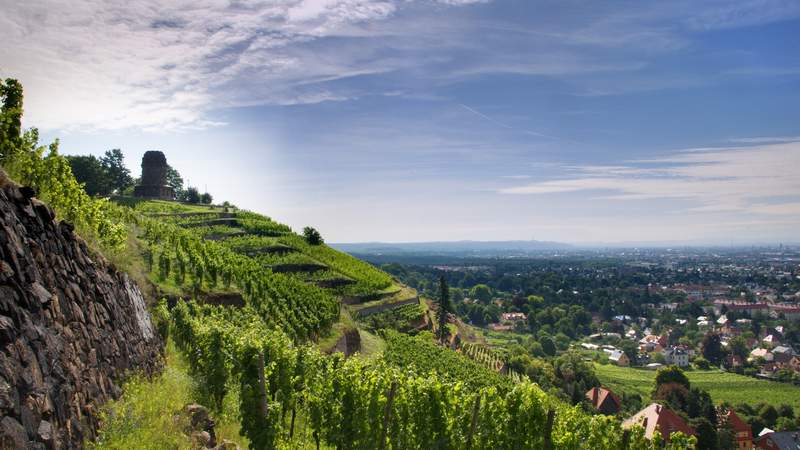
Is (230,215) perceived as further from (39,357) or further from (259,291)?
(39,357)

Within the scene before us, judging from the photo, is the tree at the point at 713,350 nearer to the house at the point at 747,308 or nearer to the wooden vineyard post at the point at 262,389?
the house at the point at 747,308

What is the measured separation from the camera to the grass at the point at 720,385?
261 feet

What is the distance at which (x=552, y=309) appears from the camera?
160875 mm

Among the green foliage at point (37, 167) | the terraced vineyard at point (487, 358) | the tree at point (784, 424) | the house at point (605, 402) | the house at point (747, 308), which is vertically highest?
the green foliage at point (37, 167)

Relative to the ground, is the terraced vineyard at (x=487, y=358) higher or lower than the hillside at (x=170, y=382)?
lower

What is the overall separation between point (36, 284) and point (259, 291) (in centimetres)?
2217

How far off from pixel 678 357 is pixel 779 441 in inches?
2570

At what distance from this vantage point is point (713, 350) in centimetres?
11219

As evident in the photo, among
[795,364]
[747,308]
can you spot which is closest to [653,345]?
[795,364]

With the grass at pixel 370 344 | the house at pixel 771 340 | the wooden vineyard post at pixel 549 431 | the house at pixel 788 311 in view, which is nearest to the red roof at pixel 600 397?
the grass at pixel 370 344

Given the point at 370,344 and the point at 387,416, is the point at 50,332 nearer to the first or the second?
the point at 387,416

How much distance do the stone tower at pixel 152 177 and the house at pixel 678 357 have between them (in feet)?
341

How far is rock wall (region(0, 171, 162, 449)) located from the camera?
572 centimetres

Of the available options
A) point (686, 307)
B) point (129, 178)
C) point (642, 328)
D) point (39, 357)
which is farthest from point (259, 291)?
point (686, 307)
